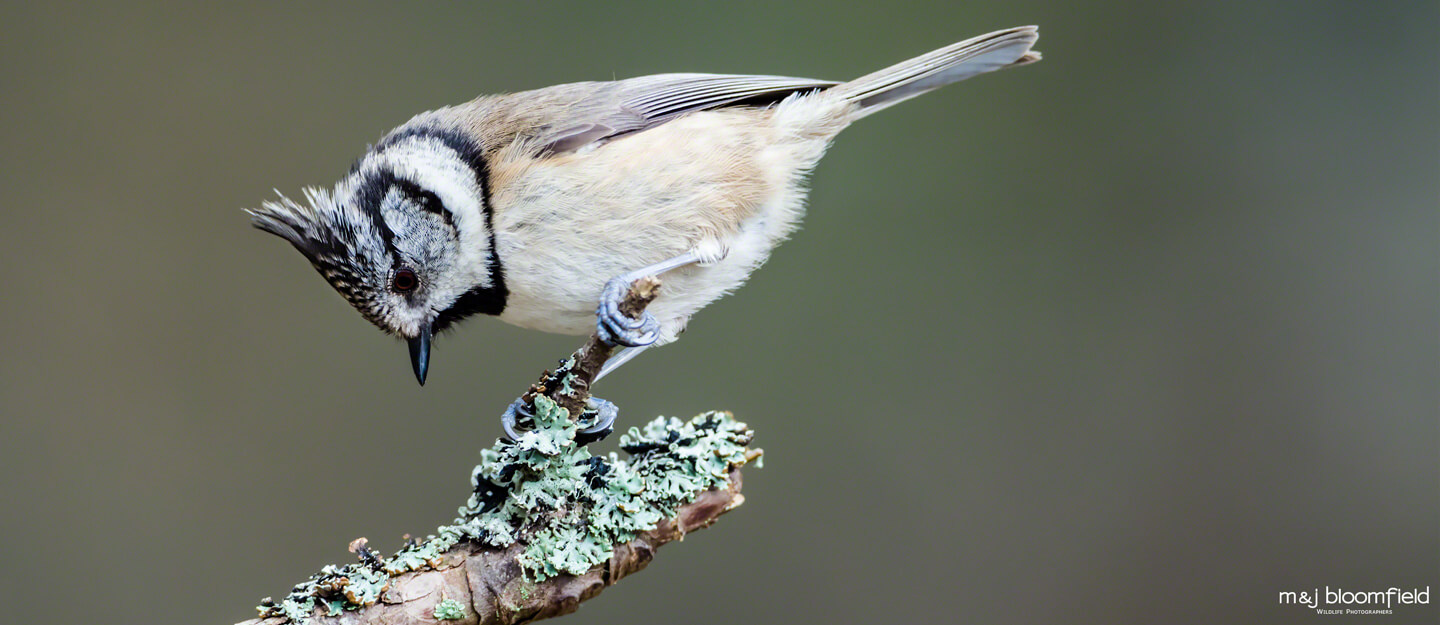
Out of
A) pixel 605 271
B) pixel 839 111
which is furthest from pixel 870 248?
pixel 605 271

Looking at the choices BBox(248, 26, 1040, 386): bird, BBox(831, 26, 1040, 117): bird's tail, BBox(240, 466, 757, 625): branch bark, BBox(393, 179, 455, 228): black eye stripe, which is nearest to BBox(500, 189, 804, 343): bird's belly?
BBox(248, 26, 1040, 386): bird

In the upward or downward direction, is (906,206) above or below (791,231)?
above

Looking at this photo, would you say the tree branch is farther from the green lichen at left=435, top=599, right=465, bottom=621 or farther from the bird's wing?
the bird's wing

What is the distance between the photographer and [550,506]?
56.3 inches

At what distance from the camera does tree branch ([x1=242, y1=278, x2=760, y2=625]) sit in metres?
1.31

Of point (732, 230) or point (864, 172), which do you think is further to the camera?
point (864, 172)

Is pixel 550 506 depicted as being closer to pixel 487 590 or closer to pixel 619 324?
pixel 487 590

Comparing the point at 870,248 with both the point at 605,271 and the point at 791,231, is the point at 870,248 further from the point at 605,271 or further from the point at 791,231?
the point at 605,271

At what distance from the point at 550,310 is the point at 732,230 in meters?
0.34

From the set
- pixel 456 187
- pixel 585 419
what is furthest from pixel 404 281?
pixel 585 419

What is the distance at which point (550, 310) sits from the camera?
1.55 meters

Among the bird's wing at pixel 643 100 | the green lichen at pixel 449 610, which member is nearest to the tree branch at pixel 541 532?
the green lichen at pixel 449 610

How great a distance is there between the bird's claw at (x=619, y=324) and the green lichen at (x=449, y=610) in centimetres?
42

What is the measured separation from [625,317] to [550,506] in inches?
12.0
